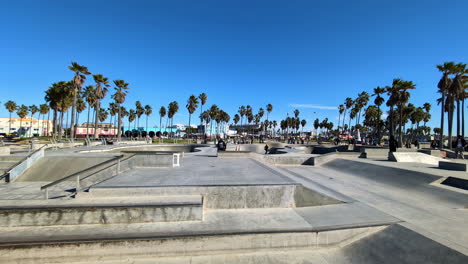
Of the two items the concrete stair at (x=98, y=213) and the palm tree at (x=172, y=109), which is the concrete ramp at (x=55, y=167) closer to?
the concrete stair at (x=98, y=213)

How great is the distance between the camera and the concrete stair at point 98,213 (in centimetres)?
476

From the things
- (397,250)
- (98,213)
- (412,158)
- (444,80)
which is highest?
(444,80)

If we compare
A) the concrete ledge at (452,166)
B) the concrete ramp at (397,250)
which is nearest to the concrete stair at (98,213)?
the concrete ramp at (397,250)

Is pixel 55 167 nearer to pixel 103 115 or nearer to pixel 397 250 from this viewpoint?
pixel 397 250

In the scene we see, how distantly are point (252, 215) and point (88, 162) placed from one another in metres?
12.4

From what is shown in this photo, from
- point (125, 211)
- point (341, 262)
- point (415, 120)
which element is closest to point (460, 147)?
point (341, 262)

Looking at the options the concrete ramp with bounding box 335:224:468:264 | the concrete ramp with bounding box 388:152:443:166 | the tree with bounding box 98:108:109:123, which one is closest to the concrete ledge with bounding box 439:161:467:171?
the concrete ramp with bounding box 388:152:443:166

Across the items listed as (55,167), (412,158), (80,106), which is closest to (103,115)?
(80,106)

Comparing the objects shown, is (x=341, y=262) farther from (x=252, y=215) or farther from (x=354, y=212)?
(x=252, y=215)

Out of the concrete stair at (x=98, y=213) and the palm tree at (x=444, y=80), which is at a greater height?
the palm tree at (x=444, y=80)

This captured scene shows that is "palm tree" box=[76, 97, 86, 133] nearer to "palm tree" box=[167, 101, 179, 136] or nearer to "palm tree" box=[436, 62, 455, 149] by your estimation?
"palm tree" box=[167, 101, 179, 136]

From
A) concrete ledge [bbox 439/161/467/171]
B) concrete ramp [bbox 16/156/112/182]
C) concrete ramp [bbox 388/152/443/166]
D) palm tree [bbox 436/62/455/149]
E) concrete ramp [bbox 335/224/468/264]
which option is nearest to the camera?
concrete ramp [bbox 335/224/468/264]

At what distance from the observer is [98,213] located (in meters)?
4.93

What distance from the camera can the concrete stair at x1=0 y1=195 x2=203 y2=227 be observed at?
4.76m
